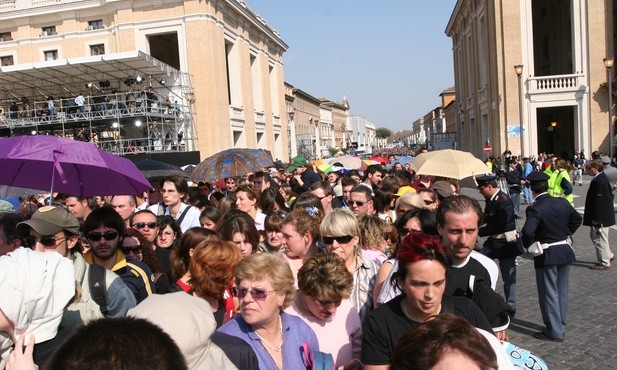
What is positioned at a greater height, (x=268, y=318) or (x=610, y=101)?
(x=610, y=101)

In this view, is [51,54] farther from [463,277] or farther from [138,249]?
[463,277]

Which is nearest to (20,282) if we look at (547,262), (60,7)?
(547,262)

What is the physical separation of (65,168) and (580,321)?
6632mm

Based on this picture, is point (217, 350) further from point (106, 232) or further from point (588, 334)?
point (588, 334)

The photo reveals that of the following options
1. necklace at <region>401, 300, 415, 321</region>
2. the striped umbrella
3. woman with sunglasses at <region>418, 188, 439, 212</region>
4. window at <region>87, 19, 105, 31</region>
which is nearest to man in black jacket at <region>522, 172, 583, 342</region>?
woman with sunglasses at <region>418, 188, 439, 212</region>

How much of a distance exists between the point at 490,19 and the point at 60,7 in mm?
29674

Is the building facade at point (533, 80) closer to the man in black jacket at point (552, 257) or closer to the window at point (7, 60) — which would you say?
the man in black jacket at point (552, 257)

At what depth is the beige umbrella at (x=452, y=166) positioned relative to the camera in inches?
329

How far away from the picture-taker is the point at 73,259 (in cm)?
385

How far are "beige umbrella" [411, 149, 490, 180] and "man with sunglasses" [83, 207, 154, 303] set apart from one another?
5.40m

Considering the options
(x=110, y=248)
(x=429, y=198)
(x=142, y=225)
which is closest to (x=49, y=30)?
(x=142, y=225)

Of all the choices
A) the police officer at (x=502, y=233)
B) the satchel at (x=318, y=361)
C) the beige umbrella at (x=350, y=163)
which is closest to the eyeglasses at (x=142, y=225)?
the satchel at (x=318, y=361)

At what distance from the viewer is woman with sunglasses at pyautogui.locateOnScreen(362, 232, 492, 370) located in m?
2.89

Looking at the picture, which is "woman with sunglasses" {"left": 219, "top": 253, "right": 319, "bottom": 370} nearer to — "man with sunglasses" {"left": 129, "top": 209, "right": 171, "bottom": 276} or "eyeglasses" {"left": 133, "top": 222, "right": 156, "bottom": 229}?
"man with sunglasses" {"left": 129, "top": 209, "right": 171, "bottom": 276}
